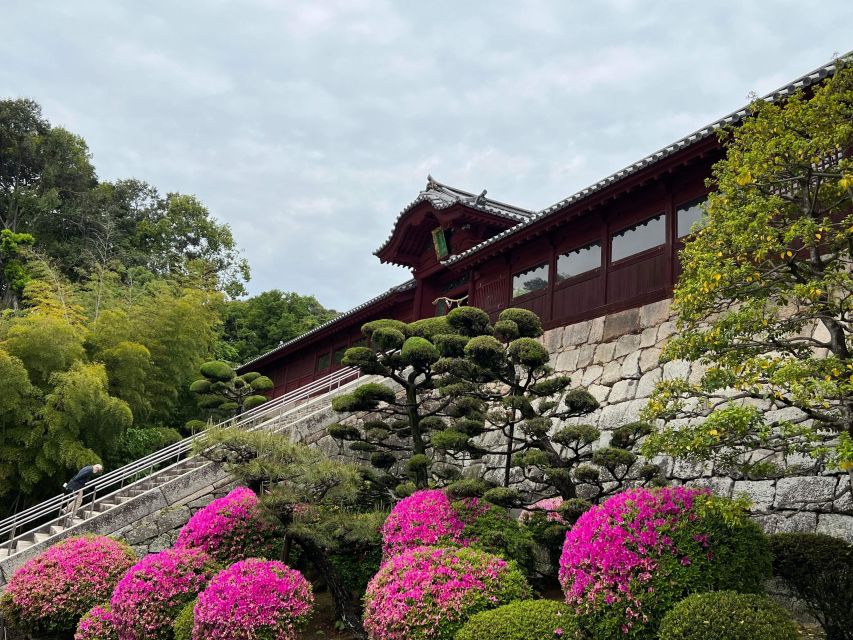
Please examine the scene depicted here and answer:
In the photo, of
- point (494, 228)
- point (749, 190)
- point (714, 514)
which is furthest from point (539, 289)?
point (714, 514)

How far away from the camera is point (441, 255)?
59.5ft

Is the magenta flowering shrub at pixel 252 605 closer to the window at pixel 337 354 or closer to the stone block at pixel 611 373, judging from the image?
the stone block at pixel 611 373

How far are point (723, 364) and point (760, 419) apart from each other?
0.77m

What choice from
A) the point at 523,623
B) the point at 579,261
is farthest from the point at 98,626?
the point at 579,261

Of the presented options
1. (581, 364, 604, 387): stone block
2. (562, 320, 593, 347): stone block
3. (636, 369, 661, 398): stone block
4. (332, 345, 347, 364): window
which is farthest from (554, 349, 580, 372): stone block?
(332, 345, 347, 364): window

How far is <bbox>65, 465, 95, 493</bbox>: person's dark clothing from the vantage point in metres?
12.7

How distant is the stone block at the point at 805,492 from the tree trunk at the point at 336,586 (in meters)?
5.13

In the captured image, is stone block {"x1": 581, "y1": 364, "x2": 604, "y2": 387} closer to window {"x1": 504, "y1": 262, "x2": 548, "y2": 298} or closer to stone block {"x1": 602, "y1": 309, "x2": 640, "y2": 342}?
stone block {"x1": 602, "y1": 309, "x2": 640, "y2": 342}

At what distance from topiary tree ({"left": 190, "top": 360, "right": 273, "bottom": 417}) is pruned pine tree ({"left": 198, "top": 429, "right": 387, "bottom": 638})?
9.62 metres

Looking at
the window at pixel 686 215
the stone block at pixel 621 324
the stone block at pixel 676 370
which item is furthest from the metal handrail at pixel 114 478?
the window at pixel 686 215

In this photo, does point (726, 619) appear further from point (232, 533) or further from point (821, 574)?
point (232, 533)

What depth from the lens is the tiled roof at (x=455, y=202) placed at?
56.0 ft

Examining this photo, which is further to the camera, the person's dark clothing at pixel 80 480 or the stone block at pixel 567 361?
the person's dark clothing at pixel 80 480

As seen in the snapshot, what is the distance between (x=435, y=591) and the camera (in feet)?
21.0
